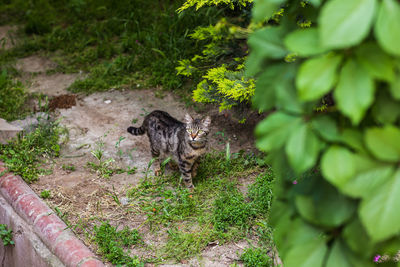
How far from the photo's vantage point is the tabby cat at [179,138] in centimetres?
413

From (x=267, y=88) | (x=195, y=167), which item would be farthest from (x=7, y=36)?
(x=267, y=88)

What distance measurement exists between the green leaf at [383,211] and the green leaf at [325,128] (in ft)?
0.57

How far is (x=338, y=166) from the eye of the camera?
3.68 ft

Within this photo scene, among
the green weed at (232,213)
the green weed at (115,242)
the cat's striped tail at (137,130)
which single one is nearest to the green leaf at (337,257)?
the green weed at (115,242)

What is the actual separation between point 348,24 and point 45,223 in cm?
308

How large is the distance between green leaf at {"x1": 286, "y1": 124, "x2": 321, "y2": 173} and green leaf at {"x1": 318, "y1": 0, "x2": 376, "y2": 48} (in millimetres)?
239

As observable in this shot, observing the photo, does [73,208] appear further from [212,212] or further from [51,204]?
[212,212]

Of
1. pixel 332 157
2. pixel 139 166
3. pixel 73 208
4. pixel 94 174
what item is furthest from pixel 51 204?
pixel 332 157

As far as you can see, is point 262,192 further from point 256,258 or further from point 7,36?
point 7,36

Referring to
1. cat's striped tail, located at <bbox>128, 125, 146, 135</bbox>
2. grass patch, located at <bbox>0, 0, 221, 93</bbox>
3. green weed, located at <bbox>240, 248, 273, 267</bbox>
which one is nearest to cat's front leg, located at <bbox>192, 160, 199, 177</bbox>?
cat's striped tail, located at <bbox>128, 125, 146, 135</bbox>

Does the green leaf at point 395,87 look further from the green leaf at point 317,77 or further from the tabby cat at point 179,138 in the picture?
the tabby cat at point 179,138

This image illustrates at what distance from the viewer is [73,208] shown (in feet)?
12.8

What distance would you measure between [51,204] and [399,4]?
136 inches

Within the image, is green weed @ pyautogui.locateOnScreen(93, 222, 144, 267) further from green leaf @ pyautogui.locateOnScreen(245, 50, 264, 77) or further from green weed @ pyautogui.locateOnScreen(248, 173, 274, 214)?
green leaf @ pyautogui.locateOnScreen(245, 50, 264, 77)
